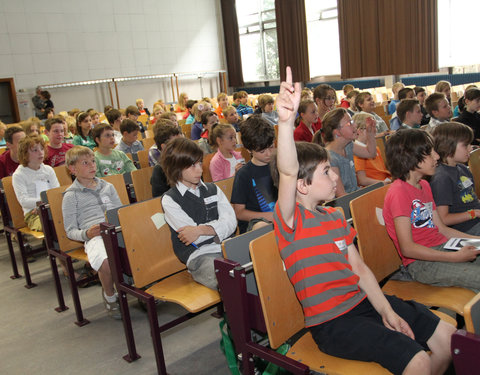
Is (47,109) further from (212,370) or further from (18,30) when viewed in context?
(212,370)

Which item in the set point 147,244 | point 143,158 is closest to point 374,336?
point 147,244

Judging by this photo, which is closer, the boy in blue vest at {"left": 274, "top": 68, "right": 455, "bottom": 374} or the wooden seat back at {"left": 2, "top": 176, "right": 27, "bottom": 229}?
the boy in blue vest at {"left": 274, "top": 68, "right": 455, "bottom": 374}

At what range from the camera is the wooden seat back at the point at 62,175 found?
13.9 feet

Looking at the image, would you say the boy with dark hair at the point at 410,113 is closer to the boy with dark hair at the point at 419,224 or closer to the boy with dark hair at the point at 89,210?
the boy with dark hair at the point at 419,224

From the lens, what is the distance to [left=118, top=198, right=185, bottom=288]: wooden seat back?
2.49m

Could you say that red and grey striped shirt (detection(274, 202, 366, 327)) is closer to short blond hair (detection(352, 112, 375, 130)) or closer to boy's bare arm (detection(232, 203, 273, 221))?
boy's bare arm (detection(232, 203, 273, 221))

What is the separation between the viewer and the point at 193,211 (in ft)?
8.54

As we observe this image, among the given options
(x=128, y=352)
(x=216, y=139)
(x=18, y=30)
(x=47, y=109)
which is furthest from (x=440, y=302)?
(x=18, y=30)

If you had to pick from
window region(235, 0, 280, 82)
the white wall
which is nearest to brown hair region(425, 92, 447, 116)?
the white wall

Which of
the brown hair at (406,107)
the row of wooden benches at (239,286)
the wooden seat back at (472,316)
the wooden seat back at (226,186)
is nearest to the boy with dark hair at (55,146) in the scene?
the row of wooden benches at (239,286)

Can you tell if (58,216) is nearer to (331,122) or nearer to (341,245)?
(331,122)

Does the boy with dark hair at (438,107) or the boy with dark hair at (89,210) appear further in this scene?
the boy with dark hair at (438,107)

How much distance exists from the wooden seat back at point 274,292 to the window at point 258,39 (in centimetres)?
1429

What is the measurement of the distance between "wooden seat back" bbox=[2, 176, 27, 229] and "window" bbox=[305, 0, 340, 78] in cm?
1166
